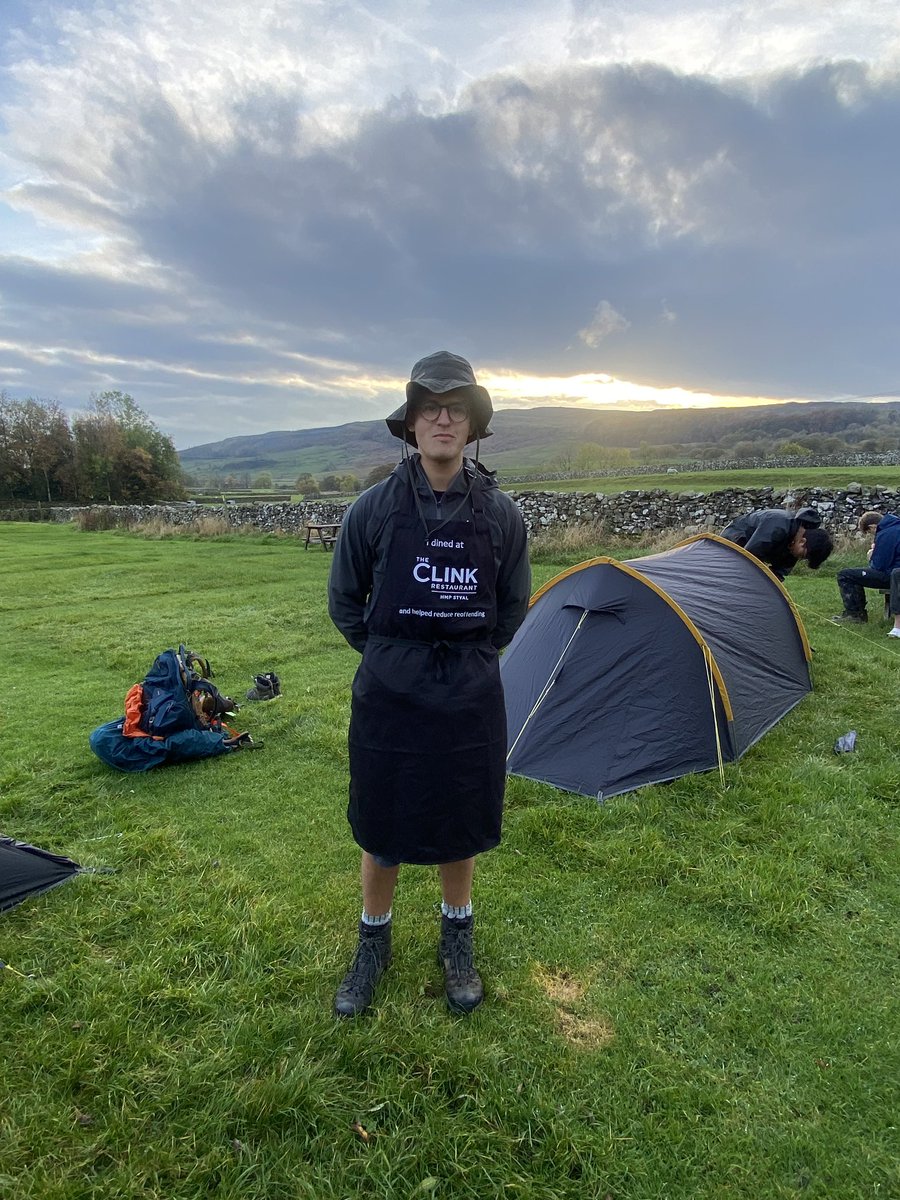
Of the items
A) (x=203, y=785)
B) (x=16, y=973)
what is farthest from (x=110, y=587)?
(x=16, y=973)

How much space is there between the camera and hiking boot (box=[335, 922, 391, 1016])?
2699 millimetres

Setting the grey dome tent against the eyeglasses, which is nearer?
the eyeglasses

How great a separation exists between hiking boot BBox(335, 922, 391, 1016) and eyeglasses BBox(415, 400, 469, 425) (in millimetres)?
2146

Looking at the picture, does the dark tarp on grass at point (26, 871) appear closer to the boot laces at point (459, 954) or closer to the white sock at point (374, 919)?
the white sock at point (374, 919)

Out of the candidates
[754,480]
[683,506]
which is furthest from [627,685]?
[754,480]

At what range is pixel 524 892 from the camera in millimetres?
3537

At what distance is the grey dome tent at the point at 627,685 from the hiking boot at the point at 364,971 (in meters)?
2.11

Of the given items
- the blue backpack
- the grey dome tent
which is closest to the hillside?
the grey dome tent

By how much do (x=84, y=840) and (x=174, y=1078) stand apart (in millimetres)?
2186

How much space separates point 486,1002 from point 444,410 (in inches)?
96.9

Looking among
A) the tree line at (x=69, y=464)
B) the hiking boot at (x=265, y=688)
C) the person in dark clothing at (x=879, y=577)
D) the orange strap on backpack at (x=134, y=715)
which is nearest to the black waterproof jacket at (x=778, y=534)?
the person in dark clothing at (x=879, y=577)

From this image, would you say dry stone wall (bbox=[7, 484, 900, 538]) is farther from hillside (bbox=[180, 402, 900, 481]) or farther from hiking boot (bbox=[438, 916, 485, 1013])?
hillside (bbox=[180, 402, 900, 481])

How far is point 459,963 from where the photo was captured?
284 cm

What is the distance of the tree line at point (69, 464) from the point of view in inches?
1939
